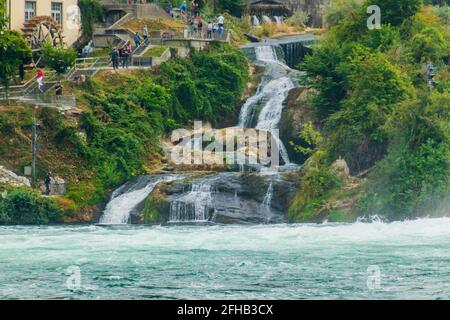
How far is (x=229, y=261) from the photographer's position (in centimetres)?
5738

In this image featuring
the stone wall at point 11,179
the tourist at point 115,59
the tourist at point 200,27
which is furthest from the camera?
the tourist at point 200,27

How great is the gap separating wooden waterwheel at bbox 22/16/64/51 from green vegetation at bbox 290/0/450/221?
15.2m

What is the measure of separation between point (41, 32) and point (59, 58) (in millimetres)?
9417

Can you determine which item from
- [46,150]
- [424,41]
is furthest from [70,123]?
[424,41]

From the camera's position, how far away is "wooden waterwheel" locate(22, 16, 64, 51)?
88125mm

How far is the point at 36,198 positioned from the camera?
241 feet

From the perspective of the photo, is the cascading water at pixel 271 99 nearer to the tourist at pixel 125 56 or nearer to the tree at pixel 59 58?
the tourist at pixel 125 56

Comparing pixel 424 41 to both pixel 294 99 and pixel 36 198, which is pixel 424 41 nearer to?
pixel 294 99

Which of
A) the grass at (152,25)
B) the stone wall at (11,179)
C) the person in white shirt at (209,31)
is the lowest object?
the stone wall at (11,179)

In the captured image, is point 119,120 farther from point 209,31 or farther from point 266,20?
point 266,20

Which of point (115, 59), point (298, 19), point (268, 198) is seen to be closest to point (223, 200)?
point (268, 198)

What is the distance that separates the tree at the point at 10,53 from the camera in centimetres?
7881

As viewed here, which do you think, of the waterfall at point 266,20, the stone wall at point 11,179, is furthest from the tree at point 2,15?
the waterfall at point 266,20

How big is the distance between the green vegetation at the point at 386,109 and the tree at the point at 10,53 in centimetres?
1423
